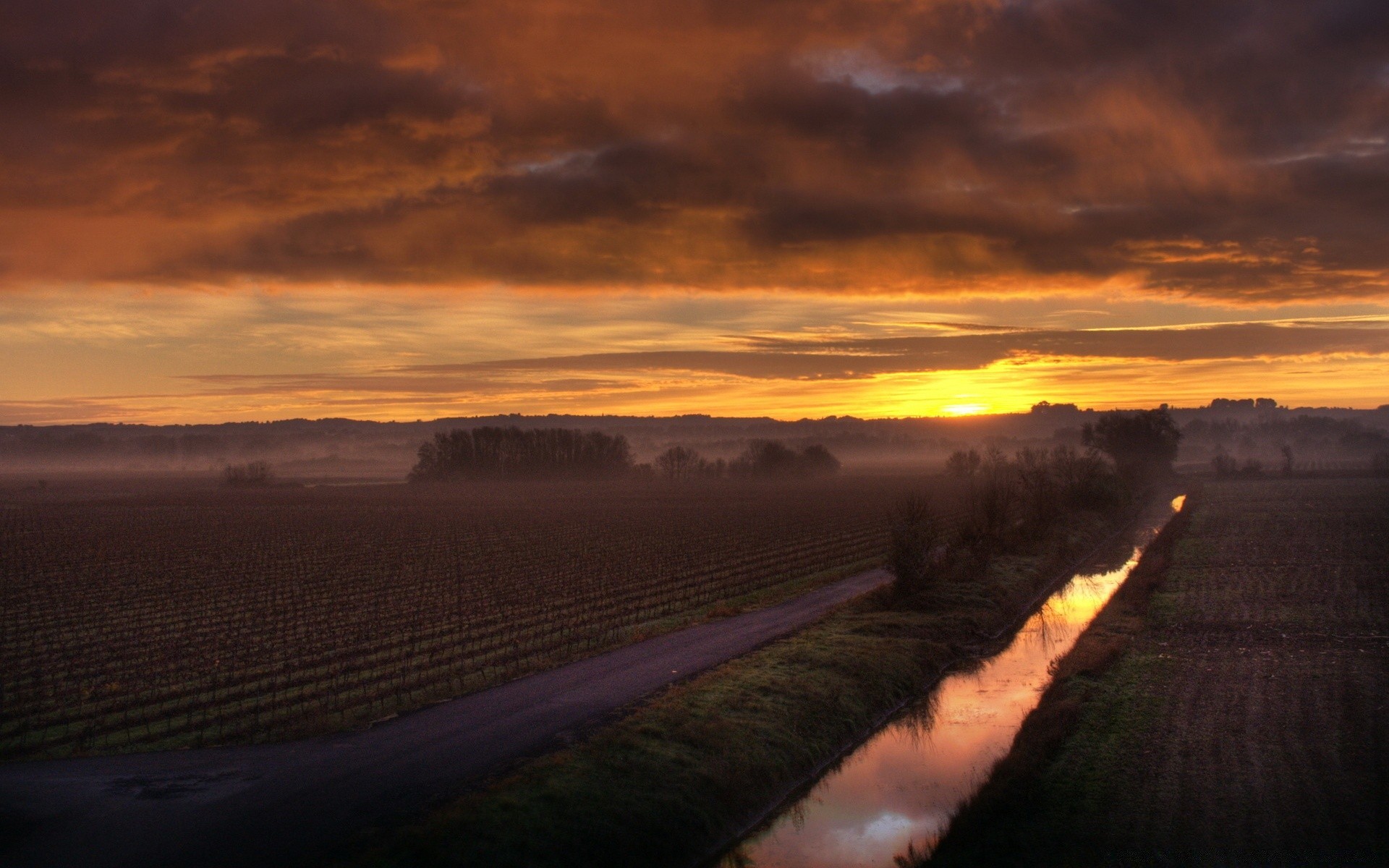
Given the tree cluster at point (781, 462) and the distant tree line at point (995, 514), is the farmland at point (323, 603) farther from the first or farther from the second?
the tree cluster at point (781, 462)

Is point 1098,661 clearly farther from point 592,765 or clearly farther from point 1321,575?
point 1321,575

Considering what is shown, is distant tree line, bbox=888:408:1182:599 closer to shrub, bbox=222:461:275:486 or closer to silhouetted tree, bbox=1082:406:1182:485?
silhouetted tree, bbox=1082:406:1182:485

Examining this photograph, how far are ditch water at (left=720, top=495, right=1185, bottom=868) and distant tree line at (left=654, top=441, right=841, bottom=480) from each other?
452ft

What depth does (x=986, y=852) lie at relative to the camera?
14898 millimetres

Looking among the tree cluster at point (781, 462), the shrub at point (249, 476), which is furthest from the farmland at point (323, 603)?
the tree cluster at point (781, 462)

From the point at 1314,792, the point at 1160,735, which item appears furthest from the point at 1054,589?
the point at 1314,792

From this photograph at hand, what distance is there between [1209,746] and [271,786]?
17.9 meters

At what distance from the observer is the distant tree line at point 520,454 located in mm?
158125

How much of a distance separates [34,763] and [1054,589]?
38654mm

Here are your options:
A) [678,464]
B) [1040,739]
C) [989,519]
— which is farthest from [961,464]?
[1040,739]

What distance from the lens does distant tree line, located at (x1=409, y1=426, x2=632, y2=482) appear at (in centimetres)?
15812

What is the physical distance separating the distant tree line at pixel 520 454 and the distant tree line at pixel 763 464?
8596 mm

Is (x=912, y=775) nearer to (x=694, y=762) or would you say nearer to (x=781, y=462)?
(x=694, y=762)

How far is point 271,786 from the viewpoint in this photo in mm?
16234
